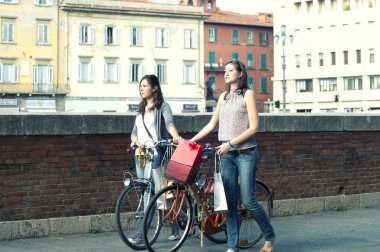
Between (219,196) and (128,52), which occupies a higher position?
(128,52)

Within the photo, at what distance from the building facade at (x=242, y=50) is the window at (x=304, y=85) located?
20.5ft

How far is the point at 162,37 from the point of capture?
88.4 meters

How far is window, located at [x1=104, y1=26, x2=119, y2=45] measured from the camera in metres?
85.4

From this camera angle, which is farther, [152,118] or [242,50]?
[242,50]

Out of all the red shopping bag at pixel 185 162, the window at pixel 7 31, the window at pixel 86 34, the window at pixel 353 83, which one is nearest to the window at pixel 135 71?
the window at pixel 86 34

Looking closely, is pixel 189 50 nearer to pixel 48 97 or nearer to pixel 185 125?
pixel 48 97

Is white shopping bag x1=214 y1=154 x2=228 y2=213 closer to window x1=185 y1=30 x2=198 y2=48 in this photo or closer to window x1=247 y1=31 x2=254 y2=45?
window x1=185 y1=30 x2=198 y2=48

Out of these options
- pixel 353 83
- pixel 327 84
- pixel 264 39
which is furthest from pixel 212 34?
pixel 353 83

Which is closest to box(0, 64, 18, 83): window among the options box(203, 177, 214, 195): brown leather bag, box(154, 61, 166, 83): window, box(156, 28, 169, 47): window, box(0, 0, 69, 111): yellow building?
box(0, 0, 69, 111): yellow building

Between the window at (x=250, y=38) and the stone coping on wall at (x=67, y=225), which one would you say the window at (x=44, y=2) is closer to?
the window at (x=250, y=38)

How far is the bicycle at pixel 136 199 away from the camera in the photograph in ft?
30.6

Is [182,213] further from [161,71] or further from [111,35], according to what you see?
[161,71]

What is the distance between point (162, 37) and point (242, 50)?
27.0 metres

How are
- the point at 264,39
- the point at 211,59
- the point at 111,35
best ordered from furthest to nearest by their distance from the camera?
1. the point at 264,39
2. the point at 211,59
3. the point at 111,35
